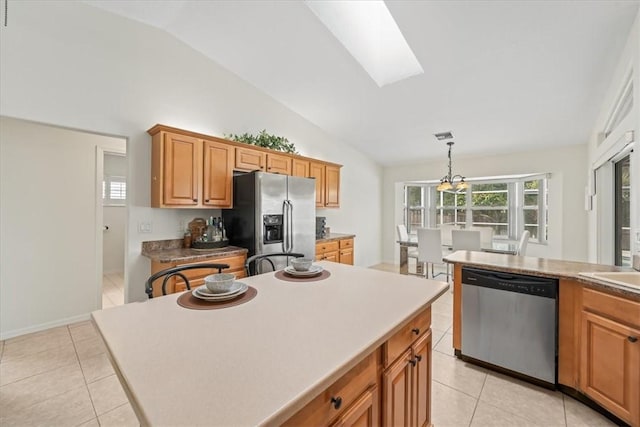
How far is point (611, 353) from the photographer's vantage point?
164 centimetres

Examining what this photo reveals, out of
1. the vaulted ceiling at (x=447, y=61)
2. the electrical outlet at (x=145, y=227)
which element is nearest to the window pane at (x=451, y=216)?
the vaulted ceiling at (x=447, y=61)

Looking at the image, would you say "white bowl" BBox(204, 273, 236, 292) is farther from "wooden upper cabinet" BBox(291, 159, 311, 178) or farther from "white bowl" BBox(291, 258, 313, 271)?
"wooden upper cabinet" BBox(291, 159, 311, 178)

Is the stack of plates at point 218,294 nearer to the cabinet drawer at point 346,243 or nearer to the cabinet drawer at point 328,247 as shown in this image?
the cabinet drawer at point 328,247

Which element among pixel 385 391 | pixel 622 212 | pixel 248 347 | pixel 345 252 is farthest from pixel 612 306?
pixel 345 252

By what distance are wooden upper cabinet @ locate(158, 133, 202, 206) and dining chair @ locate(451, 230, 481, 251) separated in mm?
3726

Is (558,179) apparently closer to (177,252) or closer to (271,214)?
(271,214)

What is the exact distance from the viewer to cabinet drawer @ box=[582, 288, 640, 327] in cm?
152

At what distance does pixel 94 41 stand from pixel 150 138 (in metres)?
0.99

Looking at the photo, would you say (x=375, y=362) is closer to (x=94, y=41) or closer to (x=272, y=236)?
(x=272, y=236)

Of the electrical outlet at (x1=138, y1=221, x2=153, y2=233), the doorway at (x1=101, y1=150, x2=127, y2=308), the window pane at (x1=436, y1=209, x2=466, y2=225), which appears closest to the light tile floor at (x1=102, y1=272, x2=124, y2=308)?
the doorway at (x1=101, y1=150, x2=127, y2=308)

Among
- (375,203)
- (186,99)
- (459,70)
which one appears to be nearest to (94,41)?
(186,99)

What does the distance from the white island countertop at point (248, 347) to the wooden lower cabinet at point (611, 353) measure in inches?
49.1

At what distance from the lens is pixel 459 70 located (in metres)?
2.94

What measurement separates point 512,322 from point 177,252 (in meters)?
3.14
